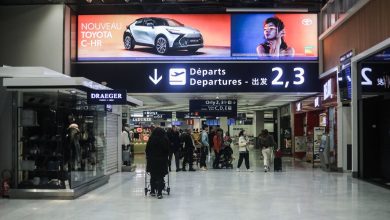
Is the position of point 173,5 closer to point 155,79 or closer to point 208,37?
point 208,37

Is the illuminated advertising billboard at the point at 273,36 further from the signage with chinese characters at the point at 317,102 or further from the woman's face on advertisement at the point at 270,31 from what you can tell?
the signage with chinese characters at the point at 317,102

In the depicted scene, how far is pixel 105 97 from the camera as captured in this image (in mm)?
11117

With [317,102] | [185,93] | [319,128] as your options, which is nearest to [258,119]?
[319,128]

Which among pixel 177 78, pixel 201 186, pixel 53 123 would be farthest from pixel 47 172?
pixel 177 78

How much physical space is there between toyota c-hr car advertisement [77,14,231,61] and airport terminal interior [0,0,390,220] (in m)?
0.04

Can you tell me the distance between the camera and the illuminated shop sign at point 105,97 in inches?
432

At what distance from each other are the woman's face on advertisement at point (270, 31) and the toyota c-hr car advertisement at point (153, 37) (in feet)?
4.69

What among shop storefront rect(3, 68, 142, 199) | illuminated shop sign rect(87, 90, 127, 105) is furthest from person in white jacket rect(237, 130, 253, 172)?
shop storefront rect(3, 68, 142, 199)

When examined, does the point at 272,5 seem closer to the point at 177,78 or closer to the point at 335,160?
the point at 177,78

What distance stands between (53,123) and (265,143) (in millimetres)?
8545

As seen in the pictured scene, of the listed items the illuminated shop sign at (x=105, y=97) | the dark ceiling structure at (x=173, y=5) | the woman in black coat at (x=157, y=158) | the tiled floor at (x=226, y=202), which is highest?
the dark ceiling structure at (x=173, y=5)

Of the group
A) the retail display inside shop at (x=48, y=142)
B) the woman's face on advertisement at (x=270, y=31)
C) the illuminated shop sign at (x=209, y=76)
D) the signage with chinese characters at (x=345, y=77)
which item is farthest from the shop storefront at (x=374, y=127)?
the retail display inside shop at (x=48, y=142)

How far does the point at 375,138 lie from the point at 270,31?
6.28 meters

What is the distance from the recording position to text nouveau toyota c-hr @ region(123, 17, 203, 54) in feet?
60.0
